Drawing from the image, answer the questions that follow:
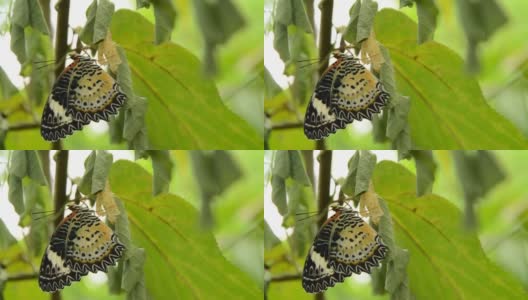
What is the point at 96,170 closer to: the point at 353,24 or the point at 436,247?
the point at 353,24

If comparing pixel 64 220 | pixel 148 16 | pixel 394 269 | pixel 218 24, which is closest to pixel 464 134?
pixel 394 269

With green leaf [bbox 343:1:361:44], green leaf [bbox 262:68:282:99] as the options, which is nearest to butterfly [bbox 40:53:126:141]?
green leaf [bbox 262:68:282:99]

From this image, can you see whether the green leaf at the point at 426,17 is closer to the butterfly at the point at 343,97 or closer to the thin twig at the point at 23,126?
the butterfly at the point at 343,97

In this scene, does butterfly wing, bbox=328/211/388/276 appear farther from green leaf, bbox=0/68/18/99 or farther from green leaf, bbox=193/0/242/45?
green leaf, bbox=0/68/18/99

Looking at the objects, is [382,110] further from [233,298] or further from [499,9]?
[233,298]

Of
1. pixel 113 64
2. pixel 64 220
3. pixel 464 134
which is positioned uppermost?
pixel 113 64

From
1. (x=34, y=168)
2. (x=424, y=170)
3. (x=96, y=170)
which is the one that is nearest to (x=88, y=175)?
(x=96, y=170)
